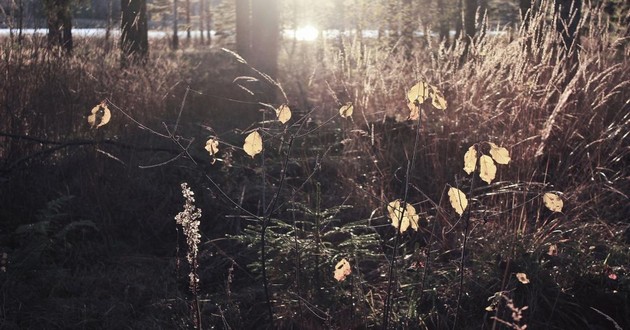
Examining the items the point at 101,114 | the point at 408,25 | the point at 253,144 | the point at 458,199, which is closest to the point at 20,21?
the point at 101,114

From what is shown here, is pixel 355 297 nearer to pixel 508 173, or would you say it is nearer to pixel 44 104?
pixel 508 173

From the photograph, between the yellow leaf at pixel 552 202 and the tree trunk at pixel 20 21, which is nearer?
the yellow leaf at pixel 552 202

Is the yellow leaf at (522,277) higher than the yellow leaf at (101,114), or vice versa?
the yellow leaf at (101,114)

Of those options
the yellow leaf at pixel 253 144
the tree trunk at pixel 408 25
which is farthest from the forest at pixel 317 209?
the tree trunk at pixel 408 25

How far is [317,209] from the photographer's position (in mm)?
3465

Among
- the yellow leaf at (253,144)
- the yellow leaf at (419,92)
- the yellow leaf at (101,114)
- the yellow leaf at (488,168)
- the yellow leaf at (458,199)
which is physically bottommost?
the yellow leaf at (458,199)

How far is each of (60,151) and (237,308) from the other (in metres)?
2.57

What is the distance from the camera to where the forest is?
3.14 meters

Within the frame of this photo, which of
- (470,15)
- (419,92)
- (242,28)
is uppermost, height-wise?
(419,92)

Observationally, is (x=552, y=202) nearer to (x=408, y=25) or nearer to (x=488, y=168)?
(x=488, y=168)

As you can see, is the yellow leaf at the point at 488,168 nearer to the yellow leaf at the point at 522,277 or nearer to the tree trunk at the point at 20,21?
the yellow leaf at the point at 522,277

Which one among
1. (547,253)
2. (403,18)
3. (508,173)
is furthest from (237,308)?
(403,18)

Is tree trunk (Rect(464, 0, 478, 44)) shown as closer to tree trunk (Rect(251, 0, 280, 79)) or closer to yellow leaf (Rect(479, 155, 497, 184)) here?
tree trunk (Rect(251, 0, 280, 79))

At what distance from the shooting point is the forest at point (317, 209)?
314 cm
